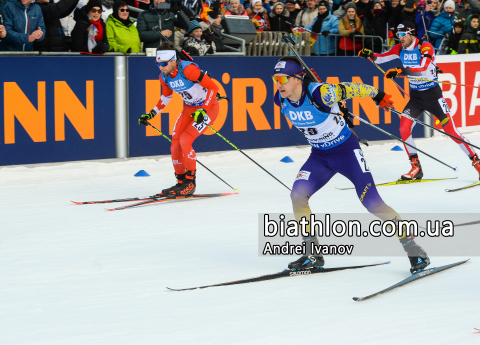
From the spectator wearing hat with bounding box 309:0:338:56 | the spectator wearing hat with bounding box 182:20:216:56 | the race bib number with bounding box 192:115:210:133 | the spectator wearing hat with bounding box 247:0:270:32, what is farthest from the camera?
the spectator wearing hat with bounding box 247:0:270:32

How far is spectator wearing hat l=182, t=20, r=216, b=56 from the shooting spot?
11.6 metres

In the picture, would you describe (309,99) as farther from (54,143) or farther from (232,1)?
(232,1)

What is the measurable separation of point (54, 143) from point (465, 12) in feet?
33.0

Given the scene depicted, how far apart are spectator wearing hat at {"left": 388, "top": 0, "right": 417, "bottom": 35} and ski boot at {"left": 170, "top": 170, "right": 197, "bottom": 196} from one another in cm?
784

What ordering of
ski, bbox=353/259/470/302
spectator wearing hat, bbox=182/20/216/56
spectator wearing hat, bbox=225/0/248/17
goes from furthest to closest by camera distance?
spectator wearing hat, bbox=225/0/248/17 < spectator wearing hat, bbox=182/20/216/56 < ski, bbox=353/259/470/302

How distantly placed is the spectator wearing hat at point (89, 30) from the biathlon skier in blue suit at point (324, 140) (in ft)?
21.2

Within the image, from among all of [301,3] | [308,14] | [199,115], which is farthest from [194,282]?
[301,3]

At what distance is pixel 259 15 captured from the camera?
1420 cm

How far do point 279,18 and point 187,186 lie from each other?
6583 mm

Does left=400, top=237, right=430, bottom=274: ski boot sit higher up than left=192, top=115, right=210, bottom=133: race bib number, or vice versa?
left=192, top=115, right=210, bottom=133: race bib number

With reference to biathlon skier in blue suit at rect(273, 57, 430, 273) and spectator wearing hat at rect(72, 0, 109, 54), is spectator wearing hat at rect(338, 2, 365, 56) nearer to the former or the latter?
spectator wearing hat at rect(72, 0, 109, 54)

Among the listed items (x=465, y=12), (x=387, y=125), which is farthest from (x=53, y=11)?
(x=465, y=12)

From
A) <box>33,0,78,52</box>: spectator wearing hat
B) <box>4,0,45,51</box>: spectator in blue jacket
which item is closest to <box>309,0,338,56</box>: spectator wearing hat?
<box>33,0,78,52</box>: spectator wearing hat

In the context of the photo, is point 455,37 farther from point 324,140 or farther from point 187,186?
point 324,140
